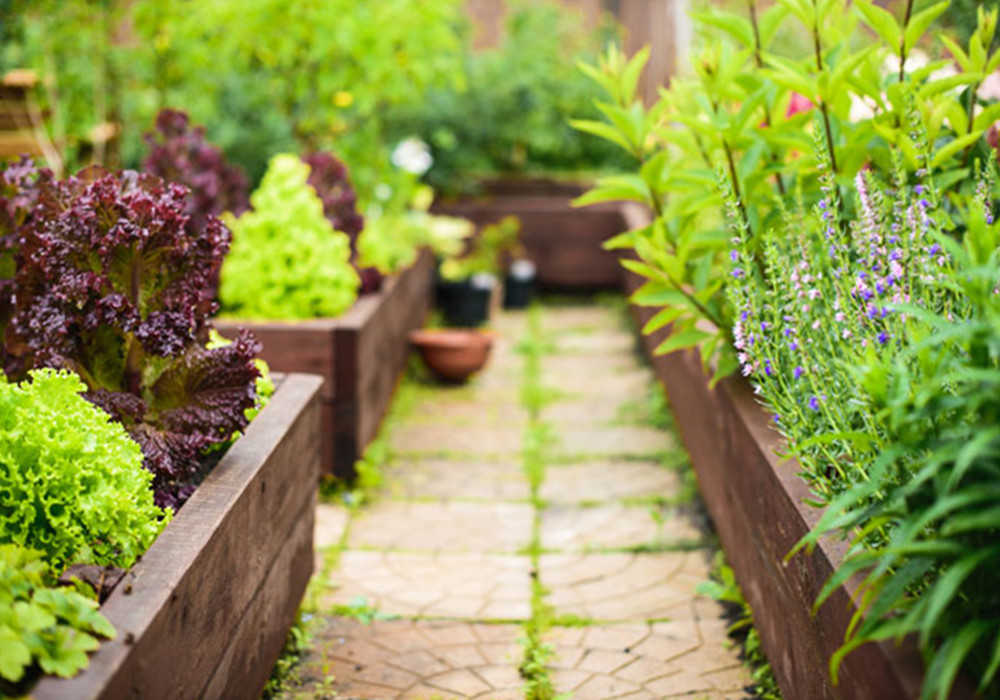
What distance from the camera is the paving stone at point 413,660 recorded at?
3.29 metres

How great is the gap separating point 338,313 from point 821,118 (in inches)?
94.0

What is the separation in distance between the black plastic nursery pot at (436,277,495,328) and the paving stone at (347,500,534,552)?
297 cm

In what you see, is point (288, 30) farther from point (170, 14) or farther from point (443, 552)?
point (443, 552)

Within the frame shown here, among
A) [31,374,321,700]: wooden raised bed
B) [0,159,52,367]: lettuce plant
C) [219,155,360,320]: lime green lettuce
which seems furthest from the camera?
[219,155,360,320]: lime green lettuce

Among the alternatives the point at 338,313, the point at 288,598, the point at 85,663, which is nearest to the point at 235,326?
the point at 338,313

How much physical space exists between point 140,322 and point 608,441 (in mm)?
3167

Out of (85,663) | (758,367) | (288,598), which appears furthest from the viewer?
(288,598)

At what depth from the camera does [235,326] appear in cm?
470

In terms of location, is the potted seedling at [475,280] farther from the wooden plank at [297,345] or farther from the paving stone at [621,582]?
the paving stone at [621,582]

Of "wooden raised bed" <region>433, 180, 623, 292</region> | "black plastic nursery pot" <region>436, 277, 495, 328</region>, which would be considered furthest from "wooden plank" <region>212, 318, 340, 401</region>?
"wooden raised bed" <region>433, 180, 623, 292</region>

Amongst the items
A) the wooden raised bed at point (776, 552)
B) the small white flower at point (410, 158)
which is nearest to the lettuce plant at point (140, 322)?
the wooden raised bed at point (776, 552)

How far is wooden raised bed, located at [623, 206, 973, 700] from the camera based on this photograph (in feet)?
6.82

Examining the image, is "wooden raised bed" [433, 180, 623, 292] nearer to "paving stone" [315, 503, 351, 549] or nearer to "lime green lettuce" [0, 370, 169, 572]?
"paving stone" [315, 503, 351, 549]

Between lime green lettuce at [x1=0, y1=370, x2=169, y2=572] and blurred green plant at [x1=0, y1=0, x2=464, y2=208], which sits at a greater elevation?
blurred green plant at [x1=0, y1=0, x2=464, y2=208]
